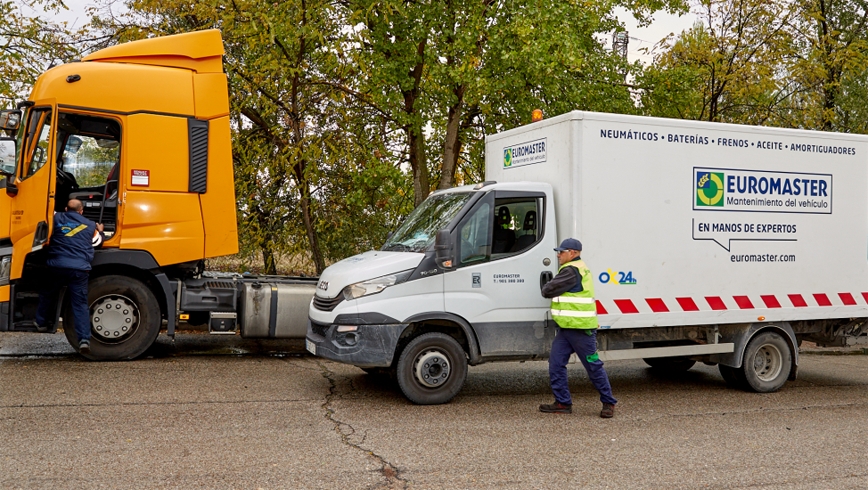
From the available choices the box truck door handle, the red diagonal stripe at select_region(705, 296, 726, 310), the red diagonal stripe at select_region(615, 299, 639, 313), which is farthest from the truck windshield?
the red diagonal stripe at select_region(705, 296, 726, 310)

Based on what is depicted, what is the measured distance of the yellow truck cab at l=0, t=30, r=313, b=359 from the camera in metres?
9.08

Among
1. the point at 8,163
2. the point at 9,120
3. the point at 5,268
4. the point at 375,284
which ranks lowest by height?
the point at 375,284

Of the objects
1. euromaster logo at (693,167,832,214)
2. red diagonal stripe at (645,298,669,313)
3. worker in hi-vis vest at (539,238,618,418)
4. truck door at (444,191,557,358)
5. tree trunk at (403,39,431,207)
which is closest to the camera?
Answer: worker in hi-vis vest at (539,238,618,418)

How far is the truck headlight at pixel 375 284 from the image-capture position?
7480 millimetres

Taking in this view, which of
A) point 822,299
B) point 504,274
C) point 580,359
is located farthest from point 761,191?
point 504,274

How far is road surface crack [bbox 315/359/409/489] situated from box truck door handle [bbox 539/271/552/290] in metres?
2.32

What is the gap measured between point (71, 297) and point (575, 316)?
5657 millimetres

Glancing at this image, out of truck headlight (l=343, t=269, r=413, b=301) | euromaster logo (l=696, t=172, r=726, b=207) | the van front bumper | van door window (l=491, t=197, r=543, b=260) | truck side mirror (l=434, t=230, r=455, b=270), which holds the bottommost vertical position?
the van front bumper

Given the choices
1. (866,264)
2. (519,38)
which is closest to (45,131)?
(519,38)

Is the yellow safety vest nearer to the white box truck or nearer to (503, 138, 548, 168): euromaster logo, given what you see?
the white box truck

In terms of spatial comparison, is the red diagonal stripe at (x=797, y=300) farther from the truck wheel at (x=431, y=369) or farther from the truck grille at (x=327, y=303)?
the truck grille at (x=327, y=303)

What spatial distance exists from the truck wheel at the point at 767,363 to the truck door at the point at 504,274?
256cm

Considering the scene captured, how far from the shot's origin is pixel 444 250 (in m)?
7.47

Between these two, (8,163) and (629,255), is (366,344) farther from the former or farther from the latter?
(8,163)
